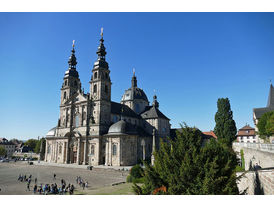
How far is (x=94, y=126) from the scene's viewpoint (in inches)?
1879

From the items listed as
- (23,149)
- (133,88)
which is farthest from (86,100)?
(23,149)

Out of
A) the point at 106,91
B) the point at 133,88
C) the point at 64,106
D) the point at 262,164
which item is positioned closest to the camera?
the point at 262,164

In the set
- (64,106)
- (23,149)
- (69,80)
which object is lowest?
(23,149)

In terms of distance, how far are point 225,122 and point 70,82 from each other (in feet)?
141

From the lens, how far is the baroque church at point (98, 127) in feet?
148

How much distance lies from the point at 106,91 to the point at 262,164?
3889 cm

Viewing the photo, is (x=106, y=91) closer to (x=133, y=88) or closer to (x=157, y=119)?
(x=157, y=119)

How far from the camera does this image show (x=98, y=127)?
46812 millimetres

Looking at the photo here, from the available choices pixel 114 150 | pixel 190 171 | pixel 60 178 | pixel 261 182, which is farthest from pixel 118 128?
pixel 261 182

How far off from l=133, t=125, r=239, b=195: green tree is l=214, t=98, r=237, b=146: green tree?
1426 inches

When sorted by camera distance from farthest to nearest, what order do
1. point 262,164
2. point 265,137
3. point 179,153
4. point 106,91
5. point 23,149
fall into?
point 23,149, point 106,91, point 265,137, point 262,164, point 179,153

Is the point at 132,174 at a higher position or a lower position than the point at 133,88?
lower

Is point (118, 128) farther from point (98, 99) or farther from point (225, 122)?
point (225, 122)

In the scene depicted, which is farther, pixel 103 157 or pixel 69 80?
pixel 69 80
